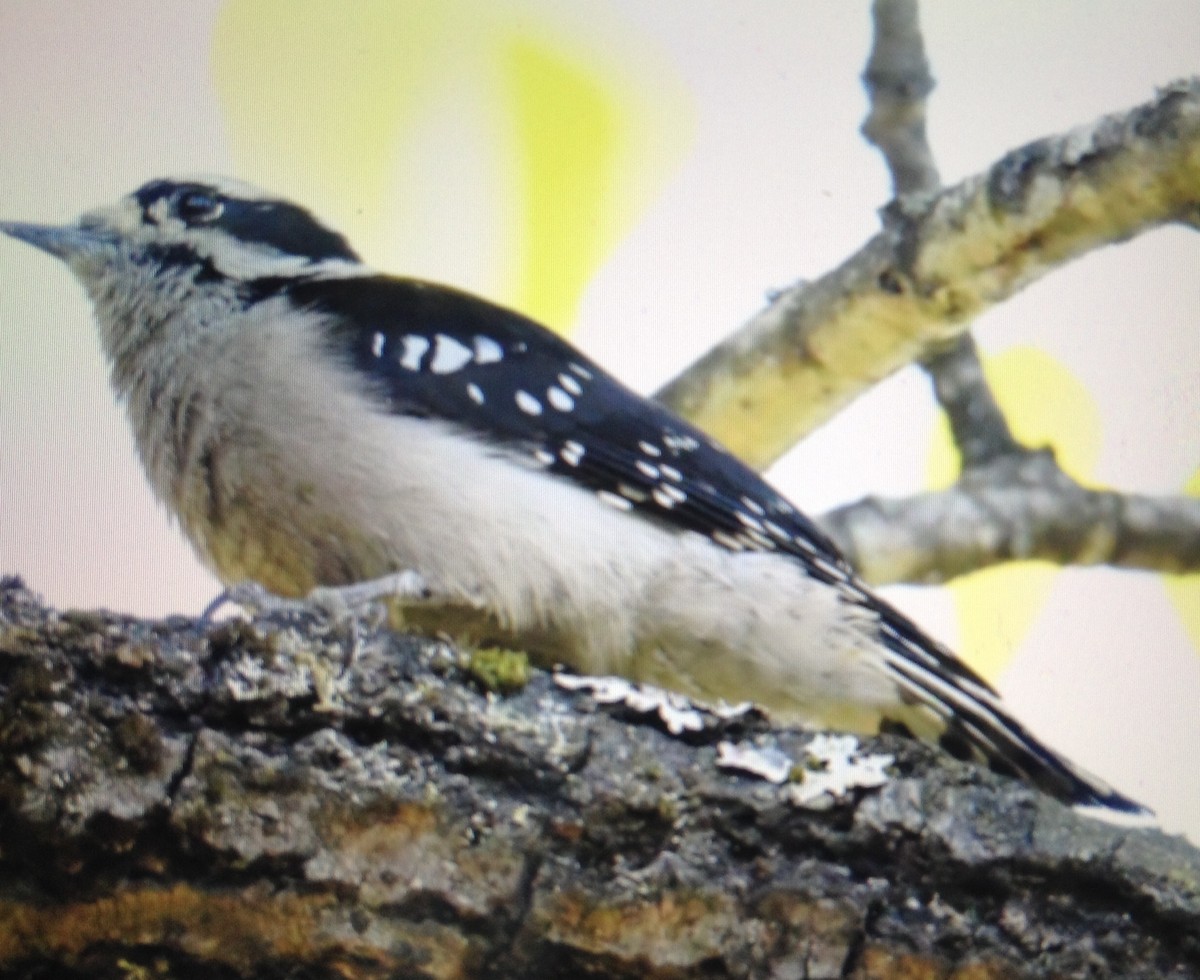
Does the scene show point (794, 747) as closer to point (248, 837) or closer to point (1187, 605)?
point (248, 837)

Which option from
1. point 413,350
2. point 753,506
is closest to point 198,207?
point 413,350

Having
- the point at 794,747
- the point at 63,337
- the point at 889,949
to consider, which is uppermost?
the point at 63,337

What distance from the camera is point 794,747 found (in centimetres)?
124

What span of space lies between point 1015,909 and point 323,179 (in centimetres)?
132

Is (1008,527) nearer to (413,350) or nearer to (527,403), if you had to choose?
(527,403)

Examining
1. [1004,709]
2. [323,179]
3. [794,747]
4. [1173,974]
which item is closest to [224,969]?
[794,747]

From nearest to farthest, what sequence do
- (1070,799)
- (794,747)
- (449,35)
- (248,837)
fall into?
1. (248,837)
2. (794,747)
3. (1070,799)
4. (449,35)

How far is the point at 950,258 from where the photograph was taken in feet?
6.57

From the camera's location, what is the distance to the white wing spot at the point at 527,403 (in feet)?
5.56

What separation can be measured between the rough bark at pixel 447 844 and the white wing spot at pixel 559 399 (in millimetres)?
556

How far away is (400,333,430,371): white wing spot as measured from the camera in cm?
172

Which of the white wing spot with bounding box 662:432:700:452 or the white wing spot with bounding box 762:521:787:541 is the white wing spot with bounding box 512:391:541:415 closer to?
the white wing spot with bounding box 662:432:700:452

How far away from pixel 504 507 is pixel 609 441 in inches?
6.6

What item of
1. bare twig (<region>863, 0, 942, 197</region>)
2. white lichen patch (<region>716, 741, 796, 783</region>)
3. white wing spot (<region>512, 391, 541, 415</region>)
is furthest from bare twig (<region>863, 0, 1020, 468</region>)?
white lichen patch (<region>716, 741, 796, 783</region>)
